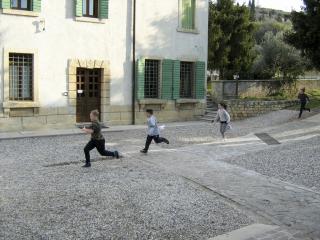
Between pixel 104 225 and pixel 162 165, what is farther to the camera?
pixel 162 165

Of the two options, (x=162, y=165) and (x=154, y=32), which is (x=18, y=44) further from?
(x=162, y=165)

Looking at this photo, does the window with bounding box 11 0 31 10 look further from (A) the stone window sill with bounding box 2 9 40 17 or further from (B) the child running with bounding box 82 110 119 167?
(B) the child running with bounding box 82 110 119 167

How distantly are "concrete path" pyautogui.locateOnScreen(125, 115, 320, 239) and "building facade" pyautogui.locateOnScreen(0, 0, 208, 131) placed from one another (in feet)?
20.0

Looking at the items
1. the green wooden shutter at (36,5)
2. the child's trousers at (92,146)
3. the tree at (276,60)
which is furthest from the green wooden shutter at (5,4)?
the tree at (276,60)

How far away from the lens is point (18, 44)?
56.9 feet

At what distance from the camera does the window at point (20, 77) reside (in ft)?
57.5

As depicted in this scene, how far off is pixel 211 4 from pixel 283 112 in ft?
47.7

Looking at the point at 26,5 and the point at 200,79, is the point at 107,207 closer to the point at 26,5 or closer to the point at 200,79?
the point at 26,5

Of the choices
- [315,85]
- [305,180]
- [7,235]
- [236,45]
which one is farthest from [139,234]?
[236,45]

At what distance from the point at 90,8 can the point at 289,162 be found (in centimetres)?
1084

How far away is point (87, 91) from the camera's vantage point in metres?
19.5

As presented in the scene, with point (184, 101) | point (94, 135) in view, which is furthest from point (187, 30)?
point (94, 135)

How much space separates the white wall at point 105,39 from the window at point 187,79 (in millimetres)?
508

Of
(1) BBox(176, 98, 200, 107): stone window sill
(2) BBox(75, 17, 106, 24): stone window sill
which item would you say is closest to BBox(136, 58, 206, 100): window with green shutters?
(1) BBox(176, 98, 200, 107): stone window sill
